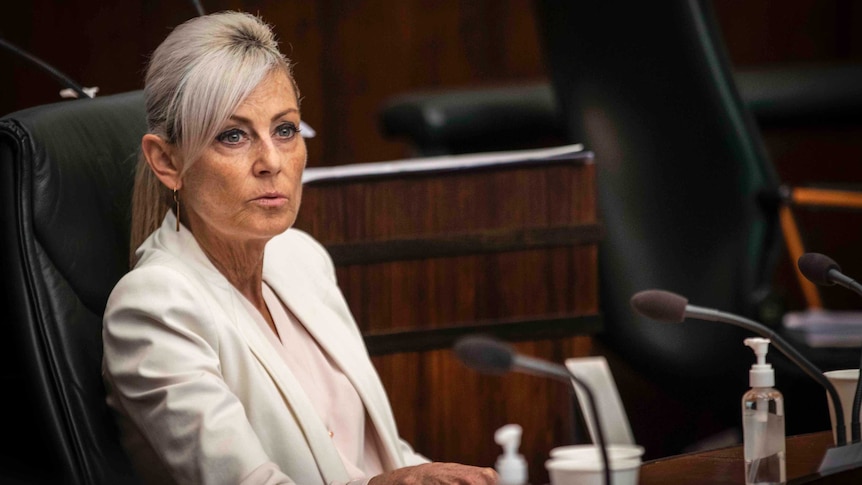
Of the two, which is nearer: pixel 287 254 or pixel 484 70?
pixel 287 254

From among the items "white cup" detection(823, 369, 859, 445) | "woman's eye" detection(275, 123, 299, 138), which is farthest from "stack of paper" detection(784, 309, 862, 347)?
"woman's eye" detection(275, 123, 299, 138)

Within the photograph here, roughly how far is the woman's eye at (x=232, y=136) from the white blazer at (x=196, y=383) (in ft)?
0.37

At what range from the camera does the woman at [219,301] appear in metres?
1.27

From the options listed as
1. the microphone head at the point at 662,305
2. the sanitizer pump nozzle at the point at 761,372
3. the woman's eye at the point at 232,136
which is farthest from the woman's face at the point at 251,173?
the sanitizer pump nozzle at the point at 761,372

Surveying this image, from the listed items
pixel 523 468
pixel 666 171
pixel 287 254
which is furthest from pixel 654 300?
pixel 666 171

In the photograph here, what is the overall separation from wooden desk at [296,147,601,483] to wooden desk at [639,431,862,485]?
2.75 ft

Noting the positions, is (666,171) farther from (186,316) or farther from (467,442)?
(186,316)

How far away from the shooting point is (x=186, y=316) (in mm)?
1325

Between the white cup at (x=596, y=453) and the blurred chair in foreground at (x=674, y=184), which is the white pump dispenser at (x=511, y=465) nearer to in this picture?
the white cup at (x=596, y=453)

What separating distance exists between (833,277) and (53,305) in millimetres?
806

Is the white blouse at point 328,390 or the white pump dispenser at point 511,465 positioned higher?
the white pump dispenser at point 511,465

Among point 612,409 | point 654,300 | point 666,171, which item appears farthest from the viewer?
point 666,171

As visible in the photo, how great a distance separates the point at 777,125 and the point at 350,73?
53.9 inches

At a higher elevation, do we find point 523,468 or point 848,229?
point 523,468
